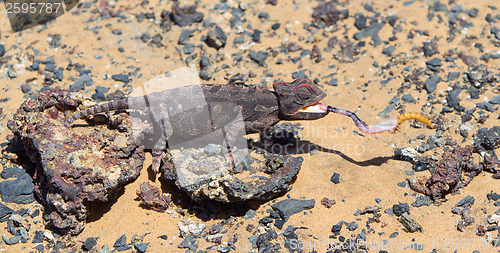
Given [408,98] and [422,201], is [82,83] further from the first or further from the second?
[422,201]

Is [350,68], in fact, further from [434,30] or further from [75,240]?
[75,240]

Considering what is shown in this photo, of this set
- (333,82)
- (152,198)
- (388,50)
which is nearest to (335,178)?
(333,82)

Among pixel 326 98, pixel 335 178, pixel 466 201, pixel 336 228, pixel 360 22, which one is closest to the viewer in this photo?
pixel 336 228

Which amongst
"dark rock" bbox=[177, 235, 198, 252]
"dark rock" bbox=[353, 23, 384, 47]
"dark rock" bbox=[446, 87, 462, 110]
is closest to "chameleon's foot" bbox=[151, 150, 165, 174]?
"dark rock" bbox=[177, 235, 198, 252]

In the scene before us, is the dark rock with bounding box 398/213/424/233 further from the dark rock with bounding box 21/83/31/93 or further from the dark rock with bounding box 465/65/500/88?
the dark rock with bounding box 21/83/31/93

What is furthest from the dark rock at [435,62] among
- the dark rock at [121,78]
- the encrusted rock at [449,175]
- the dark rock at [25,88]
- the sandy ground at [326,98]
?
the dark rock at [25,88]

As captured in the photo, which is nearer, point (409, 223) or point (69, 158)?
point (409, 223)
